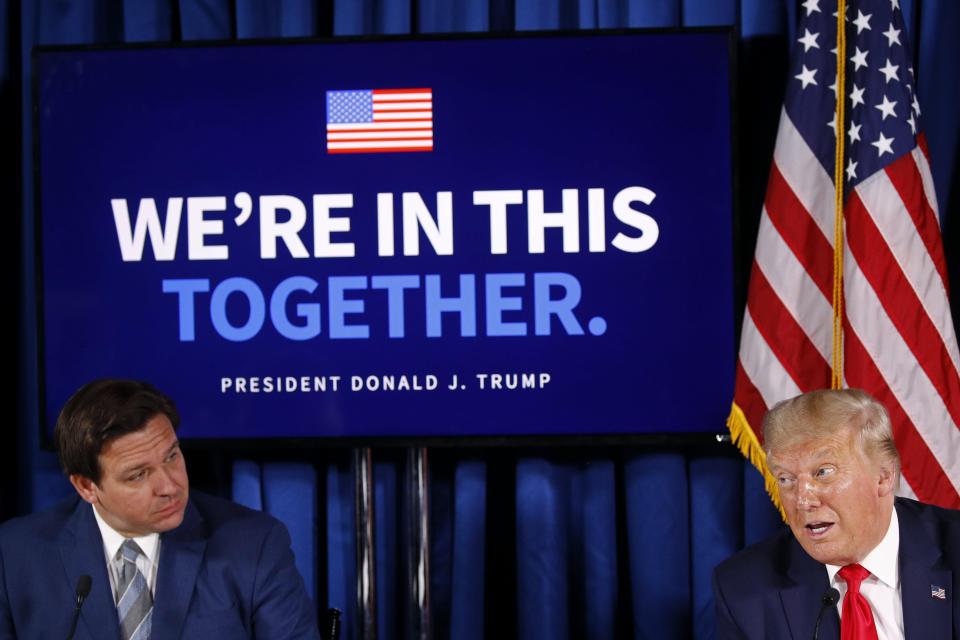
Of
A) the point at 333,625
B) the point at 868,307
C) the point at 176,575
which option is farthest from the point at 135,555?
the point at 868,307

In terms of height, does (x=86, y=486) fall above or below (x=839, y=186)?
below

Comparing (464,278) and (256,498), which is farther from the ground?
(464,278)

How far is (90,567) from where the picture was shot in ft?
8.23

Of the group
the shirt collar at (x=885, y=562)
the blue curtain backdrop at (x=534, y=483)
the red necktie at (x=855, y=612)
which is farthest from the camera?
the blue curtain backdrop at (x=534, y=483)

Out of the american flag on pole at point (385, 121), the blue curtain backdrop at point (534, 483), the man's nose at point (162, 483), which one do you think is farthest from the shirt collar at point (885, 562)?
the american flag on pole at point (385, 121)

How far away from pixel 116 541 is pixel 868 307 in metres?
1.98

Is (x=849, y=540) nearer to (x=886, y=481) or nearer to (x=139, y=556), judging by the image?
(x=886, y=481)

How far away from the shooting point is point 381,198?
339 cm

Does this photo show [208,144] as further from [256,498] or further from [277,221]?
[256,498]

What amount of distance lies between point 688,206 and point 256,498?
5.08 ft

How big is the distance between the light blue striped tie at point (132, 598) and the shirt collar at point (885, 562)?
56.1 inches

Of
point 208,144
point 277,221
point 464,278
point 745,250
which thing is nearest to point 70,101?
point 208,144

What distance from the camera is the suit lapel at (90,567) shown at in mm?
2438

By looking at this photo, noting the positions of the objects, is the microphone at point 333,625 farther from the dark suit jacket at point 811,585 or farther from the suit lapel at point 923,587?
the suit lapel at point 923,587
